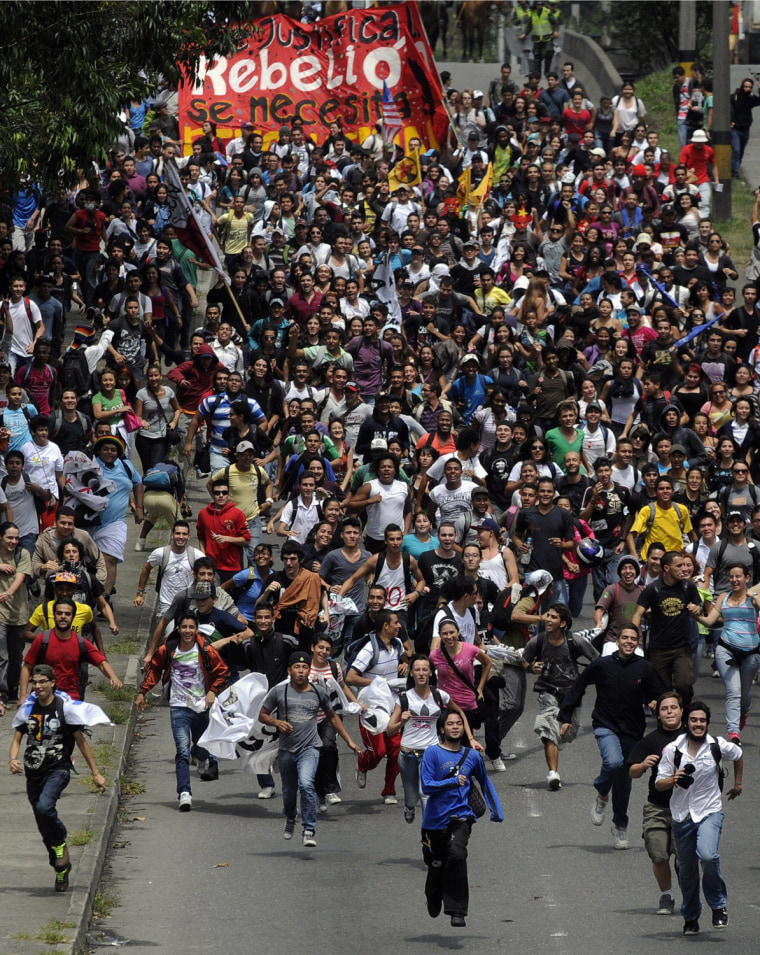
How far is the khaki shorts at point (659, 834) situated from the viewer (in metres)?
11.8

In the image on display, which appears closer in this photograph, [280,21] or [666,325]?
[666,325]

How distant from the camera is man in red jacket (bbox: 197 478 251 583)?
56.8 ft

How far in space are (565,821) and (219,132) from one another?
828 inches

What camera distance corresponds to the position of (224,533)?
17.3 m

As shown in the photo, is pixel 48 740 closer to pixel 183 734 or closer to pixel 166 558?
pixel 183 734

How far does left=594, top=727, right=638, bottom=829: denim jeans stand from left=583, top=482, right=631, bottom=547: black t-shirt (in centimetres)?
484

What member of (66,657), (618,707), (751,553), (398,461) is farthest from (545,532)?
(66,657)

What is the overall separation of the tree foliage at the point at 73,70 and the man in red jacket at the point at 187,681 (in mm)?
5335

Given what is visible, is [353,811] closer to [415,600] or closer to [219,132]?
[415,600]

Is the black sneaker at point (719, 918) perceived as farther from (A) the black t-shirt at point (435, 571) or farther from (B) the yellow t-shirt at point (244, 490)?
(B) the yellow t-shirt at point (244, 490)

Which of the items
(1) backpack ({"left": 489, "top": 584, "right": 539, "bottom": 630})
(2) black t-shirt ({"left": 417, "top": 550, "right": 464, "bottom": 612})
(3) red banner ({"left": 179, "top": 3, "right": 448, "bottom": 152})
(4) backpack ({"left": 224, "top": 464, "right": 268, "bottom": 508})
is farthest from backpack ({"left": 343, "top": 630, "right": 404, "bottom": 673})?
(3) red banner ({"left": 179, "top": 3, "right": 448, "bottom": 152})

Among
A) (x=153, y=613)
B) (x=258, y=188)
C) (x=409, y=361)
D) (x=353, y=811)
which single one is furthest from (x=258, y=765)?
(x=258, y=188)

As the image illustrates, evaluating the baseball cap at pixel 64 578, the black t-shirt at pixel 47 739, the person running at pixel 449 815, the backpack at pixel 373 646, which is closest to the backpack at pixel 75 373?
the baseball cap at pixel 64 578

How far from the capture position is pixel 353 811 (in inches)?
560
